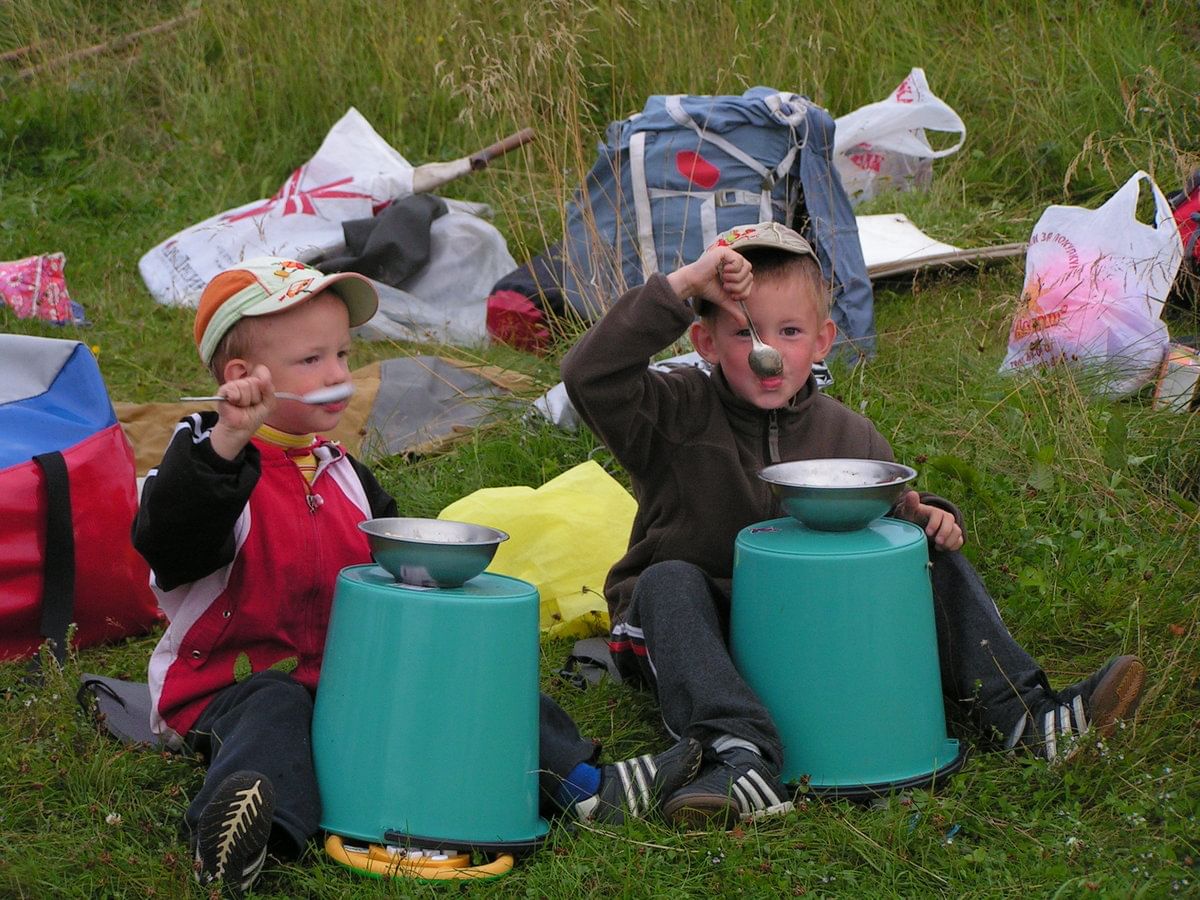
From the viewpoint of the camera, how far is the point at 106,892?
1.88 metres

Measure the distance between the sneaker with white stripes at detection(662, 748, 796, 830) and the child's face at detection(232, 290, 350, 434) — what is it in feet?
2.66

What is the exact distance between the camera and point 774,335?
7.95ft

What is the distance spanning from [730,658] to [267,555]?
0.77 meters

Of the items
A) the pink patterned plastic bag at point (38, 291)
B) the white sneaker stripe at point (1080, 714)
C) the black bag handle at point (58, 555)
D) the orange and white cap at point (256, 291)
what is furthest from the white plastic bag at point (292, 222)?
the white sneaker stripe at point (1080, 714)

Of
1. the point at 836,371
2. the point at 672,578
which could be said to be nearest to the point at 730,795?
the point at 672,578

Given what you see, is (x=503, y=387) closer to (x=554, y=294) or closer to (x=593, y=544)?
(x=554, y=294)

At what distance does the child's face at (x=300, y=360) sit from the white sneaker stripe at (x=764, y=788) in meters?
0.86

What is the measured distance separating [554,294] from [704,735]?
2.55 metres

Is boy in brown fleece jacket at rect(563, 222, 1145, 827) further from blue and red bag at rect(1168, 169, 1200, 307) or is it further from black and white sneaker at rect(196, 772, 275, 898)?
blue and red bag at rect(1168, 169, 1200, 307)

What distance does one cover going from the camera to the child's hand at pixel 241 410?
77.1 inches

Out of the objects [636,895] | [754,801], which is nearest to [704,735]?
[754,801]

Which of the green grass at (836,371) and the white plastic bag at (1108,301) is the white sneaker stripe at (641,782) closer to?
the green grass at (836,371)

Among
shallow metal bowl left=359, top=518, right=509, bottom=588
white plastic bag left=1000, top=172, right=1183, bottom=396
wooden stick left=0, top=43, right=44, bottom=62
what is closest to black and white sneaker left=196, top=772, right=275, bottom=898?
shallow metal bowl left=359, top=518, right=509, bottom=588

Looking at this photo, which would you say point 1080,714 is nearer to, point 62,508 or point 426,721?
point 426,721
